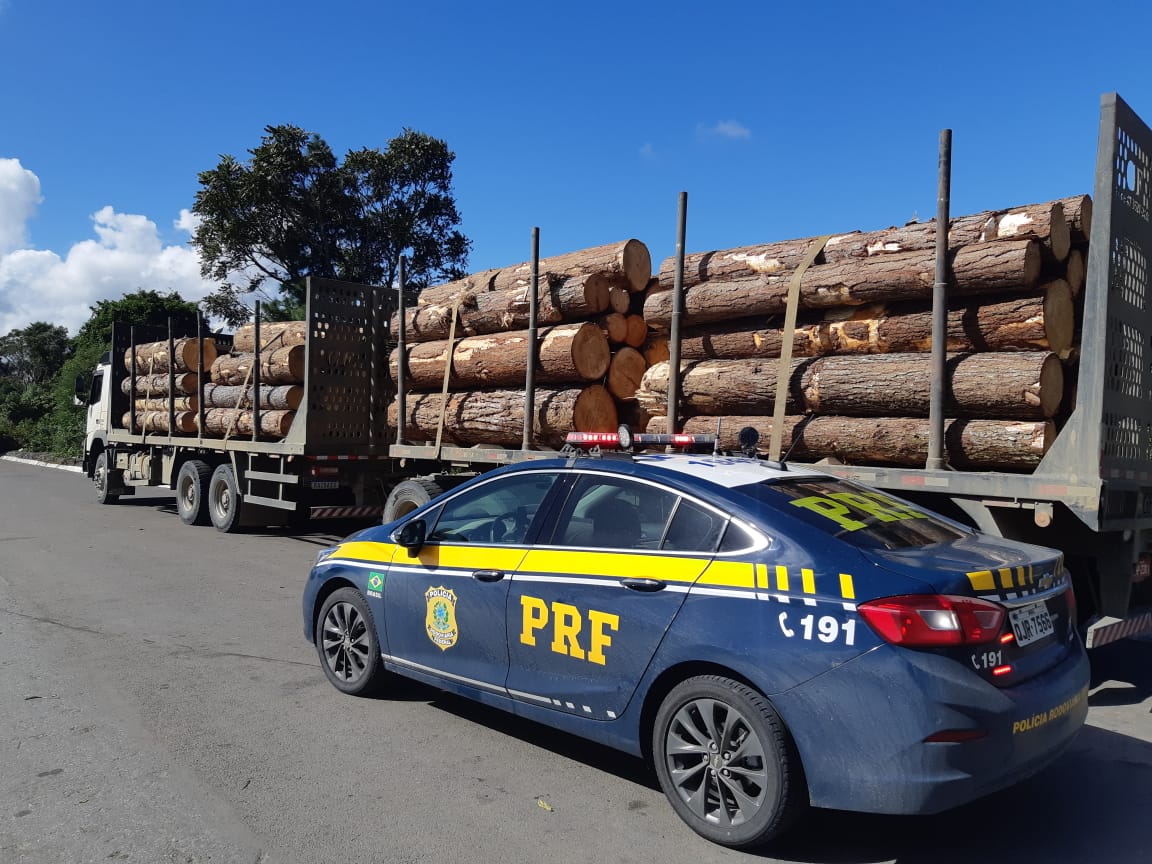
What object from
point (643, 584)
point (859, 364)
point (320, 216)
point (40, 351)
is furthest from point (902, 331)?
point (40, 351)

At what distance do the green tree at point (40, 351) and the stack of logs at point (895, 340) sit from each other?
62.7 metres

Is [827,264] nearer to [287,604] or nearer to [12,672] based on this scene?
[287,604]

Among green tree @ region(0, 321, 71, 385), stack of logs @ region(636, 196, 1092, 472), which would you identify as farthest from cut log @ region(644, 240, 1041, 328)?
green tree @ region(0, 321, 71, 385)

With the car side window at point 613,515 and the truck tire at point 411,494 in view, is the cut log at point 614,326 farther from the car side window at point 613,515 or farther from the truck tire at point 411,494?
the car side window at point 613,515

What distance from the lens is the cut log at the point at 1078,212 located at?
6078 millimetres

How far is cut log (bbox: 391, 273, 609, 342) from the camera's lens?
28.1 feet

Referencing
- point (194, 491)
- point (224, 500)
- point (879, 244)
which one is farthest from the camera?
point (194, 491)

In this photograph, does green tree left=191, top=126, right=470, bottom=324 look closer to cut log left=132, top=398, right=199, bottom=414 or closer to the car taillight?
cut log left=132, top=398, right=199, bottom=414

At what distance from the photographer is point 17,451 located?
44.6 m

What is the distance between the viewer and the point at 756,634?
3.41 meters

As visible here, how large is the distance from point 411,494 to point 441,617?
187 inches

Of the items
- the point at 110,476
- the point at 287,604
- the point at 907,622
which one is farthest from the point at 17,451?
the point at 907,622

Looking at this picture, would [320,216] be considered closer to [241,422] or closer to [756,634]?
[241,422]

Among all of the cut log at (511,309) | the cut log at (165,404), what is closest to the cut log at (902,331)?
the cut log at (511,309)
